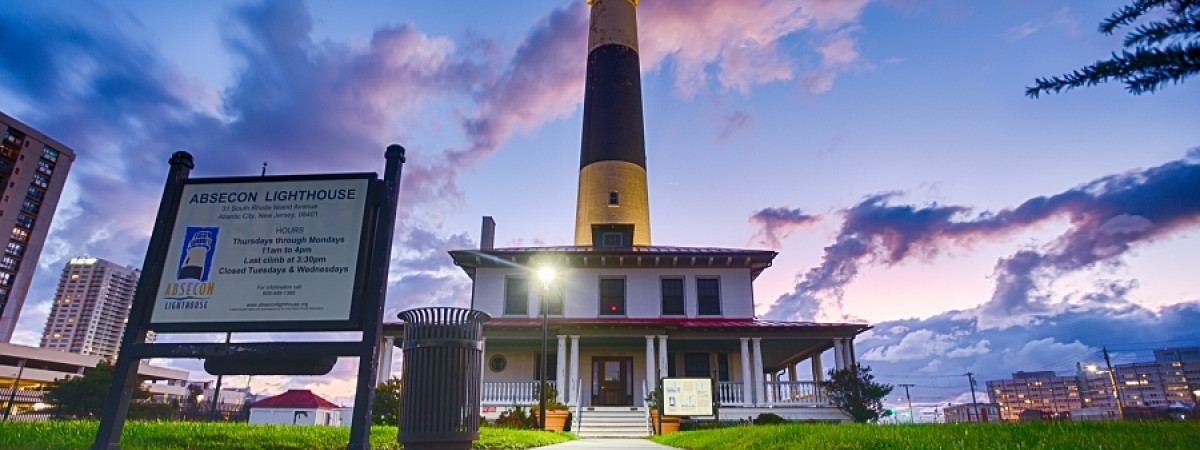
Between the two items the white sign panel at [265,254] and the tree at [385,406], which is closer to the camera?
the white sign panel at [265,254]

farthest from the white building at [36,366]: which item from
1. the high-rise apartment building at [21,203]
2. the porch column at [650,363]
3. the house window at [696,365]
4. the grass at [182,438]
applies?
the grass at [182,438]

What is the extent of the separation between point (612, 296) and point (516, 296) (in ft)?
12.8

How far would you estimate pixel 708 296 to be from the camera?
945 inches

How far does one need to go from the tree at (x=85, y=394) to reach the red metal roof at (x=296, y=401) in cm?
613

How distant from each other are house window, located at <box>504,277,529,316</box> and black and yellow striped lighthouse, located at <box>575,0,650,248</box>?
17.3 ft

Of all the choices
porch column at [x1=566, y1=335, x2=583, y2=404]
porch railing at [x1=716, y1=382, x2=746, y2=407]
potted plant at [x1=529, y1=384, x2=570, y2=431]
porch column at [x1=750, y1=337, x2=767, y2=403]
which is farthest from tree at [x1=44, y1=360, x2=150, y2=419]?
porch column at [x1=750, y1=337, x2=767, y2=403]

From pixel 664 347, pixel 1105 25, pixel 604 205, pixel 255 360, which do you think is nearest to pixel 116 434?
pixel 255 360

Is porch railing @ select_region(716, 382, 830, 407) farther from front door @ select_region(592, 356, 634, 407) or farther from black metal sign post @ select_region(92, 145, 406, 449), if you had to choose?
black metal sign post @ select_region(92, 145, 406, 449)

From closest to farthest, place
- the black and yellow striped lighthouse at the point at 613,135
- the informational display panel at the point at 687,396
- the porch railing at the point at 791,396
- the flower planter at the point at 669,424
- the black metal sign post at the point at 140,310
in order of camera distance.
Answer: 1. the black metal sign post at the point at 140,310
2. the informational display panel at the point at 687,396
3. the flower planter at the point at 669,424
4. the porch railing at the point at 791,396
5. the black and yellow striped lighthouse at the point at 613,135

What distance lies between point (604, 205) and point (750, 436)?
888 inches

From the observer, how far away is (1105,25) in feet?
9.57

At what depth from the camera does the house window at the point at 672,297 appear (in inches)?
938

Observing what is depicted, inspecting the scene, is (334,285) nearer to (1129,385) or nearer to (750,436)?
(750,436)

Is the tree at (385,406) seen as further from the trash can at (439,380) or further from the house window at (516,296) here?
the trash can at (439,380)
